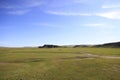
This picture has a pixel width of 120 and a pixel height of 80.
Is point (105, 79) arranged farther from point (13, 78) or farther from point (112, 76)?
point (13, 78)

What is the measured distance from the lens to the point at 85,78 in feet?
91.0

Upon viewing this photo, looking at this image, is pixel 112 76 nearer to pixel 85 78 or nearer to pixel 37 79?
pixel 85 78

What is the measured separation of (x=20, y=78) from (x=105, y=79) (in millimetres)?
11745

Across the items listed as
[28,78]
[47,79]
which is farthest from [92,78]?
[28,78]

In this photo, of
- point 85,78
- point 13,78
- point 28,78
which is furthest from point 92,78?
point 13,78

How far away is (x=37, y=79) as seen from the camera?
27094mm

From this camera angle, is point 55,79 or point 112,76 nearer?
point 55,79

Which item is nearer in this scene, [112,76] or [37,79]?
[37,79]

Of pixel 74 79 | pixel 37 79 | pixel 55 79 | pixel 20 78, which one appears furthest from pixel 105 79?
pixel 20 78

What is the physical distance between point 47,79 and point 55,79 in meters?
1.10

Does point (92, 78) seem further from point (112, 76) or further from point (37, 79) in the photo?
point (37, 79)

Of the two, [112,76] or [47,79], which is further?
[112,76]

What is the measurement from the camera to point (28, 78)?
91.1 feet

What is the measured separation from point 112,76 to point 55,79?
8.56 m
